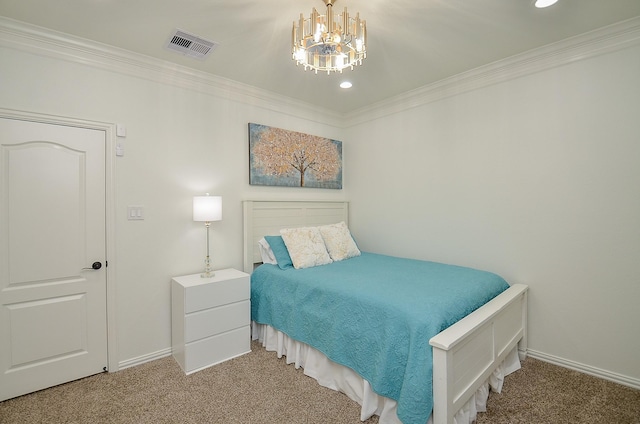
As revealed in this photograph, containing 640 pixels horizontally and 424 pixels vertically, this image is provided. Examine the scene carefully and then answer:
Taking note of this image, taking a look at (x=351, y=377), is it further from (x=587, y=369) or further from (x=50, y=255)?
(x=50, y=255)

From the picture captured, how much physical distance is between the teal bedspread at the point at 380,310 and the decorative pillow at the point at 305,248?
13cm

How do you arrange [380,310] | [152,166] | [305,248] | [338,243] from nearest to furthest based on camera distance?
1. [380,310]
2. [152,166]
3. [305,248]
4. [338,243]

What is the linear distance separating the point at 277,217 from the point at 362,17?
7.08ft

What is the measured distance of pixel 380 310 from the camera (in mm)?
1879

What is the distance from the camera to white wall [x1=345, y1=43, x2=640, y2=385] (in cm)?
221

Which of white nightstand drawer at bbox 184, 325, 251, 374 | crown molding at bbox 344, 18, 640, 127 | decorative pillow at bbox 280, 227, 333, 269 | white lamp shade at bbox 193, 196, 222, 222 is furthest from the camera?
decorative pillow at bbox 280, 227, 333, 269

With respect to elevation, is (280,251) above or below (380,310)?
above

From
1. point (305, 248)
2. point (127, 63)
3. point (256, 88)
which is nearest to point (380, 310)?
point (305, 248)

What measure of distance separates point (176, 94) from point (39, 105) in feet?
3.24

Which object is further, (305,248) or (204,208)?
(305,248)

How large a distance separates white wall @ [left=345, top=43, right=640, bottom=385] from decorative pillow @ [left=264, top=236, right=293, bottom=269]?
4.95 ft

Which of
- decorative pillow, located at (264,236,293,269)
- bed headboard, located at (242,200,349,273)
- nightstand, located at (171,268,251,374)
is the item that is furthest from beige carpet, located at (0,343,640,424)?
bed headboard, located at (242,200,349,273)

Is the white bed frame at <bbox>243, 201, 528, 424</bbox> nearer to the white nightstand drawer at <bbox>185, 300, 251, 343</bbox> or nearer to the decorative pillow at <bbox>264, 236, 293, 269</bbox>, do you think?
the decorative pillow at <bbox>264, 236, 293, 269</bbox>

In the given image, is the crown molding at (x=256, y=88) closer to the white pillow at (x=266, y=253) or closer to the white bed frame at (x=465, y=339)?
the white bed frame at (x=465, y=339)
